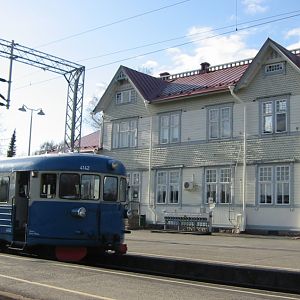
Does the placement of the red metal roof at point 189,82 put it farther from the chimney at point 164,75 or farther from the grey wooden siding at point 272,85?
the grey wooden siding at point 272,85

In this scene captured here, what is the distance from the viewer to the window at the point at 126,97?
3344 cm

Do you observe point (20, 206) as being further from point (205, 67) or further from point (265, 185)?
point (205, 67)

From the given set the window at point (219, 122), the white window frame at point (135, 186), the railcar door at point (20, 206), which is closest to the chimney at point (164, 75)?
the window at point (219, 122)

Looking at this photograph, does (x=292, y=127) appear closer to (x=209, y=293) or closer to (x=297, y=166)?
(x=297, y=166)

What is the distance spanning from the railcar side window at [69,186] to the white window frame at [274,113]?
1507 cm

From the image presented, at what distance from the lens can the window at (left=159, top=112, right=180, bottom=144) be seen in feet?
101

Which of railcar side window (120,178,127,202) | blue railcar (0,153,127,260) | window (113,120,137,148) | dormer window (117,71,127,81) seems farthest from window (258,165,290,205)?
blue railcar (0,153,127,260)

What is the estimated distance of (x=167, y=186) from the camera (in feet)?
101

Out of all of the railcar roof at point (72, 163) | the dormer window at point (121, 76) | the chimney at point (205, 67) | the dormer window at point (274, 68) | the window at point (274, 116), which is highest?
the chimney at point (205, 67)

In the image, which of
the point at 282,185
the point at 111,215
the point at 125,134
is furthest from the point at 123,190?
the point at 125,134

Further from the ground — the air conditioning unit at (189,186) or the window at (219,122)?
the window at (219,122)

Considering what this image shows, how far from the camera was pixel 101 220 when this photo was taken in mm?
13508

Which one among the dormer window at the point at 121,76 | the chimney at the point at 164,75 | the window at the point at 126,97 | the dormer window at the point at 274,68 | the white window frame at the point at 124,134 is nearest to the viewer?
the dormer window at the point at 274,68

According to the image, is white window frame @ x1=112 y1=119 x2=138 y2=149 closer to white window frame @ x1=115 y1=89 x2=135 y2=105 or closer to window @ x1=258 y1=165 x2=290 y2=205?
white window frame @ x1=115 y1=89 x2=135 y2=105
